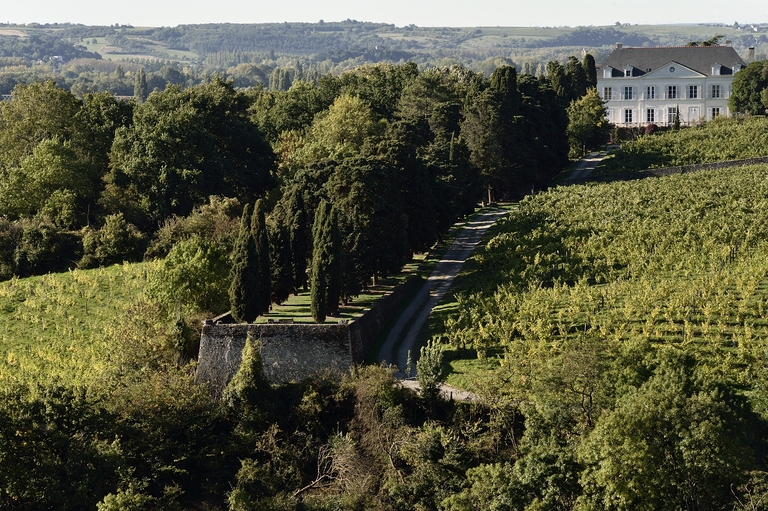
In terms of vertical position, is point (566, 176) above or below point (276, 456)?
above

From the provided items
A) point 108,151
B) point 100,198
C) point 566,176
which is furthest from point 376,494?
point 566,176

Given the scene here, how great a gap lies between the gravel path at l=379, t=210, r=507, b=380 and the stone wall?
2.60 m

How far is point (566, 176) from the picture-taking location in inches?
3226

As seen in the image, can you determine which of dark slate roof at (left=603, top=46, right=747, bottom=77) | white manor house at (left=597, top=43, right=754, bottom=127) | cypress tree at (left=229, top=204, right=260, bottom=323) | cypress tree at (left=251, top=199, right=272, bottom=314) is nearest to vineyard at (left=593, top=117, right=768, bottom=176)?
white manor house at (left=597, top=43, right=754, bottom=127)

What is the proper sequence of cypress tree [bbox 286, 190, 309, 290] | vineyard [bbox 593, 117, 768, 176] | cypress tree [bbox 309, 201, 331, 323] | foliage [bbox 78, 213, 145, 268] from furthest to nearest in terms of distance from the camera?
vineyard [bbox 593, 117, 768, 176] < foliage [bbox 78, 213, 145, 268] < cypress tree [bbox 286, 190, 309, 290] < cypress tree [bbox 309, 201, 331, 323]

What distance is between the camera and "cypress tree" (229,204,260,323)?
140 feet

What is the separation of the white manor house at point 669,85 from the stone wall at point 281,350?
66.7m

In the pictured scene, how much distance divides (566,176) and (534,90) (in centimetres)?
708

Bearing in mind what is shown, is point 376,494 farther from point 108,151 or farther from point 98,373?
point 108,151

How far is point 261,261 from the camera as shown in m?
44.3

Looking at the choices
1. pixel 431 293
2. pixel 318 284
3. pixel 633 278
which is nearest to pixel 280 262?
pixel 318 284

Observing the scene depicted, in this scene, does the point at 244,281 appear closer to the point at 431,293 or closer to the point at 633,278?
the point at 431,293

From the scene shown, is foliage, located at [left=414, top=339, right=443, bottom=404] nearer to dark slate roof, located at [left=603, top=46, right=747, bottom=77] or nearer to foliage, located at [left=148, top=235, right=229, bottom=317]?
foliage, located at [left=148, top=235, right=229, bottom=317]

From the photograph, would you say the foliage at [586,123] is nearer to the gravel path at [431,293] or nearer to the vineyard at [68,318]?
the gravel path at [431,293]
